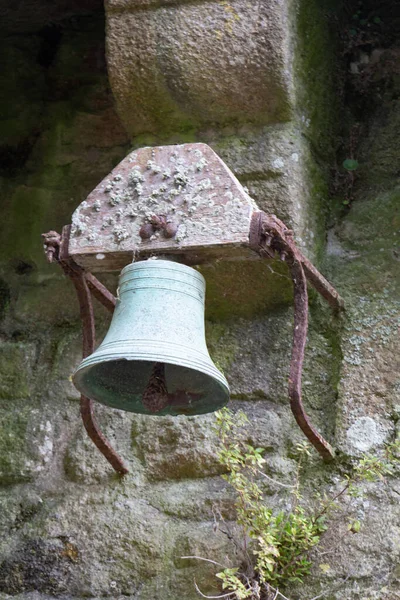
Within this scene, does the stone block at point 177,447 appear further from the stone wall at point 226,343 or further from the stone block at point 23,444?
the stone block at point 23,444

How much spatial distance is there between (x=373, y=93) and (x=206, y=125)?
46 cm

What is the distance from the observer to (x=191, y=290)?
155cm

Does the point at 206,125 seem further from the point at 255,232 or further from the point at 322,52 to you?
the point at 255,232

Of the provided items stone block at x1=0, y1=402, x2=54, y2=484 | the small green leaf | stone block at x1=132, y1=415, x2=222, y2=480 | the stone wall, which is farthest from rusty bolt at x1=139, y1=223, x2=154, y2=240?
the small green leaf

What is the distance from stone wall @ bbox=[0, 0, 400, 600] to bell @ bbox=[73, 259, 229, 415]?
263 millimetres

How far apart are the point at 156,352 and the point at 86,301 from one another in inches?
13.5

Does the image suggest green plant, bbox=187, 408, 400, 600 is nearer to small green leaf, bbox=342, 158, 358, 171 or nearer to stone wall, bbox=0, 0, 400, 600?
stone wall, bbox=0, 0, 400, 600

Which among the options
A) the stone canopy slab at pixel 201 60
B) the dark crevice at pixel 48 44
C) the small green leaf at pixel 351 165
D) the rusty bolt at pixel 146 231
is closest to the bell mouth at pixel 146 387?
the rusty bolt at pixel 146 231

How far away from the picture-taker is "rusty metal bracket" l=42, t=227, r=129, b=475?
1638 mm

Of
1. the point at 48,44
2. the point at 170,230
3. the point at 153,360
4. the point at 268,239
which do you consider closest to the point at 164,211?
the point at 170,230

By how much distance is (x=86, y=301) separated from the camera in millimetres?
1729

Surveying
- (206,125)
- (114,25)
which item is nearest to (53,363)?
(206,125)

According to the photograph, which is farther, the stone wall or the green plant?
the stone wall

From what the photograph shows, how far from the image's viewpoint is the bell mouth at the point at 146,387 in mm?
1615
